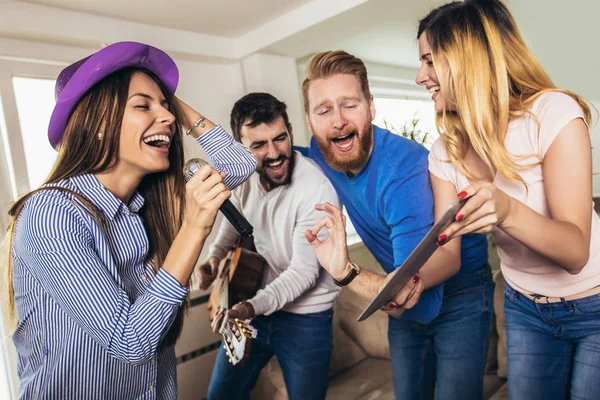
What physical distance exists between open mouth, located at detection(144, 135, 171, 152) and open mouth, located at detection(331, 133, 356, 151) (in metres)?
0.64

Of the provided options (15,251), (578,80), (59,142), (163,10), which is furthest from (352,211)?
(578,80)

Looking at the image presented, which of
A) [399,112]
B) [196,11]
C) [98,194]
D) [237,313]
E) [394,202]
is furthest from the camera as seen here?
[399,112]

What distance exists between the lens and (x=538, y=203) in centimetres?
121

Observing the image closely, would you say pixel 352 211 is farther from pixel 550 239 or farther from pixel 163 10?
pixel 163 10

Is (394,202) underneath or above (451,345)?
above

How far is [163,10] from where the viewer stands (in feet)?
9.71

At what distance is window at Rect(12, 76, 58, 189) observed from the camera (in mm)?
2615

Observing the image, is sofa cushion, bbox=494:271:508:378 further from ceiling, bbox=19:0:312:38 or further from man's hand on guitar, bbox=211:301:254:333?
ceiling, bbox=19:0:312:38

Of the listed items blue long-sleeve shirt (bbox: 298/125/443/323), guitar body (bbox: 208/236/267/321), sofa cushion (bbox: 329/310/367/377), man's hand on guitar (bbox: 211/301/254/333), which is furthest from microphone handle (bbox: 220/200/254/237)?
sofa cushion (bbox: 329/310/367/377)

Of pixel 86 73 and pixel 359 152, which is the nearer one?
pixel 86 73

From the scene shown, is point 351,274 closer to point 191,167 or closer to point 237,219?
point 237,219

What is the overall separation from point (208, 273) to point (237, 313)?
0.48 meters

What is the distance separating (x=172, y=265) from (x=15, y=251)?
35 cm

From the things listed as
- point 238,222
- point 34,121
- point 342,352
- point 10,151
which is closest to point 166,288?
point 238,222
